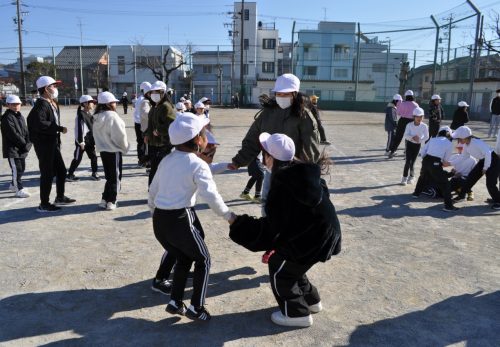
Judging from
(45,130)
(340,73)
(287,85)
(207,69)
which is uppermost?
(207,69)

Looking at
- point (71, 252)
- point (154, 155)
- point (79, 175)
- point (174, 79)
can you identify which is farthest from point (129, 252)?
point (174, 79)

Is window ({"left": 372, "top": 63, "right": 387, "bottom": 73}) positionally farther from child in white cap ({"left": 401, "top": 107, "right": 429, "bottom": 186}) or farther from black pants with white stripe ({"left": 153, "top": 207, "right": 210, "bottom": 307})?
black pants with white stripe ({"left": 153, "top": 207, "right": 210, "bottom": 307})

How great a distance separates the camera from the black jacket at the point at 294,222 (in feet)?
10.1

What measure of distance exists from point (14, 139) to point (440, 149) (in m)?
7.18

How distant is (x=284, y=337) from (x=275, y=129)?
2.00 meters

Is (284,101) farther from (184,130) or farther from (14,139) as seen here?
(14,139)

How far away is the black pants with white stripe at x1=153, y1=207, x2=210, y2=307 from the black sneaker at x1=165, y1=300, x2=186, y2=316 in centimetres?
3

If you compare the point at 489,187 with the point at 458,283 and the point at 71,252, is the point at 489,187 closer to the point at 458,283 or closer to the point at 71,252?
the point at 458,283

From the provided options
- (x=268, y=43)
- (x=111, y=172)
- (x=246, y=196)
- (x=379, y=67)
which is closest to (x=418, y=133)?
(x=246, y=196)

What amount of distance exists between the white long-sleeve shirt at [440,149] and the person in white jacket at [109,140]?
196 inches

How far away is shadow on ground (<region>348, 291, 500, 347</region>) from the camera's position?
315 cm

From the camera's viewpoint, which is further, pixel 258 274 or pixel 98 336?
pixel 258 274

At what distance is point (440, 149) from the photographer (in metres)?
7.06

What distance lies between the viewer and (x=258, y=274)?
170 inches
